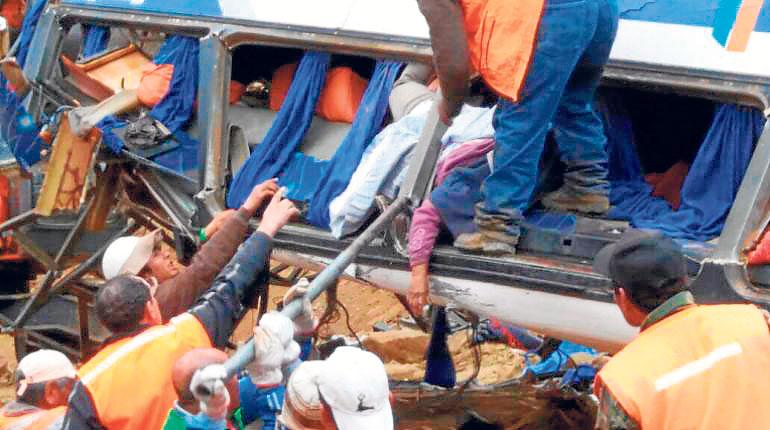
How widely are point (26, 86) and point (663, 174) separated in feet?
10.4

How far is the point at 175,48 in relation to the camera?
5430 mm

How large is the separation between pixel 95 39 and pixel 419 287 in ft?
8.43

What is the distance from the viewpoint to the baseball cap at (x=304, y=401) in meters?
2.62

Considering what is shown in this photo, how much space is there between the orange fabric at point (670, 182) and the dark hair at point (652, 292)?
175 centimetres

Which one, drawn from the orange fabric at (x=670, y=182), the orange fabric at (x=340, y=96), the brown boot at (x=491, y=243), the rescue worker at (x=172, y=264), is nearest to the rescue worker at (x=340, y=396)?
the rescue worker at (x=172, y=264)

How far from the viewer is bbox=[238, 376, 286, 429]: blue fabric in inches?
130

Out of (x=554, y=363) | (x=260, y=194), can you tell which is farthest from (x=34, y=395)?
(x=554, y=363)

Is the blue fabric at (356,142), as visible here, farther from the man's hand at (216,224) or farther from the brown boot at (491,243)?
the brown boot at (491,243)

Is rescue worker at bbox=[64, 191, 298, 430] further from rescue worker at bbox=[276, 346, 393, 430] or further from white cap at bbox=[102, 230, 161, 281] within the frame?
rescue worker at bbox=[276, 346, 393, 430]

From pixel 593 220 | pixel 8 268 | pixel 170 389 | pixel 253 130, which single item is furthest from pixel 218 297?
pixel 8 268

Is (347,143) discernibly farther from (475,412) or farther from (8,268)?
(8,268)

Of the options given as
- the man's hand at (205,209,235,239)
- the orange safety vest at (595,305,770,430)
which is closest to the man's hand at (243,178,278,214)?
the man's hand at (205,209,235,239)

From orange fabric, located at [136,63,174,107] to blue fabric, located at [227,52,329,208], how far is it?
0.63 meters

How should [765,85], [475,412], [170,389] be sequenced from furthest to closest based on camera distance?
[475,412]
[765,85]
[170,389]
